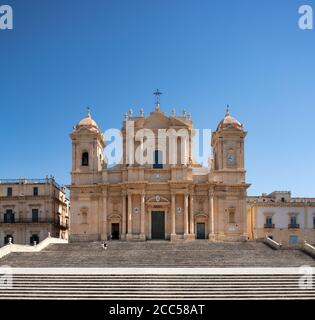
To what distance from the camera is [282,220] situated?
181 ft

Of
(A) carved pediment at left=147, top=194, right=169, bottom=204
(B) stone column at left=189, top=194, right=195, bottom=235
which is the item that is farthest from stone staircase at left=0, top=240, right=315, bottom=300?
(A) carved pediment at left=147, top=194, right=169, bottom=204

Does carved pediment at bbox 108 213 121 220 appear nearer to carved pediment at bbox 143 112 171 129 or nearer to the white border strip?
carved pediment at bbox 143 112 171 129

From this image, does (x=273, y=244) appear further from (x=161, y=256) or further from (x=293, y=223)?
(x=293, y=223)

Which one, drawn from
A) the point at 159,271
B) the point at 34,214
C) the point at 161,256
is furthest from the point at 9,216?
the point at 159,271

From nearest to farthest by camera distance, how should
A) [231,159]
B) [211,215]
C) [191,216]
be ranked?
1. [191,216]
2. [211,215]
3. [231,159]

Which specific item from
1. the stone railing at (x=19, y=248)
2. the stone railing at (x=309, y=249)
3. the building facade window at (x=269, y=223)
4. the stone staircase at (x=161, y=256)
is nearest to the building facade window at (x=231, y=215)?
the stone staircase at (x=161, y=256)

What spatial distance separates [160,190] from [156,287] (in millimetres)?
20696

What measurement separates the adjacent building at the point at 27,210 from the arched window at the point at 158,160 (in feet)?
44.2

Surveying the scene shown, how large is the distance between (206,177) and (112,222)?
351 inches

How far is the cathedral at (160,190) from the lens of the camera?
45031 mm

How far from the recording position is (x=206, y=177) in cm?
4597

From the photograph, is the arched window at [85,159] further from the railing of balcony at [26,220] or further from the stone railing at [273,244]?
the stone railing at [273,244]
